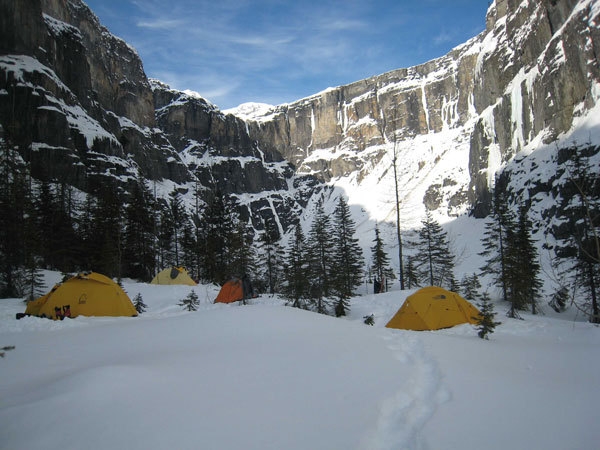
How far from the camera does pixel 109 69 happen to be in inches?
3378

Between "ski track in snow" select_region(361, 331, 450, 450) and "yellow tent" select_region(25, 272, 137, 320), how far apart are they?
10519 millimetres

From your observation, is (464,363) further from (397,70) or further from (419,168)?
(397,70)

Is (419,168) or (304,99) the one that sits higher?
(304,99)

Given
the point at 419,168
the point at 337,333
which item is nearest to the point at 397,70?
the point at 419,168

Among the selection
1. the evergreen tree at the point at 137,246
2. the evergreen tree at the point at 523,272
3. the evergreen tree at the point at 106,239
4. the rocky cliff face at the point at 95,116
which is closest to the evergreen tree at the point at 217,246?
the evergreen tree at the point at 137,246

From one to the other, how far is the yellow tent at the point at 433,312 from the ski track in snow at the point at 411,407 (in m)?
5.58

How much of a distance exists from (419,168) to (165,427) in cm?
11632

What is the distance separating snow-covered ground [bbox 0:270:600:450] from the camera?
2809mm

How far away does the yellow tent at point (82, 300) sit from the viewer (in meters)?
10.9

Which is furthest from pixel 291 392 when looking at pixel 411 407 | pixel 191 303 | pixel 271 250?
pixel 271 250

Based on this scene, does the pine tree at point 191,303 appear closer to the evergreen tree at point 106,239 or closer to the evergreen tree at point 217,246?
the evergreen tree at point 106,239

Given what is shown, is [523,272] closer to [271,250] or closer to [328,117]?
[271,250]

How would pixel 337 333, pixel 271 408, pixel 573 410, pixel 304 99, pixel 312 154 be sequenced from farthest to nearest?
pixel 304 99
pixel 312 154
pixel 337 333
pixel 573 410
pixel 271 408

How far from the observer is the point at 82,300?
1123 centimetres
